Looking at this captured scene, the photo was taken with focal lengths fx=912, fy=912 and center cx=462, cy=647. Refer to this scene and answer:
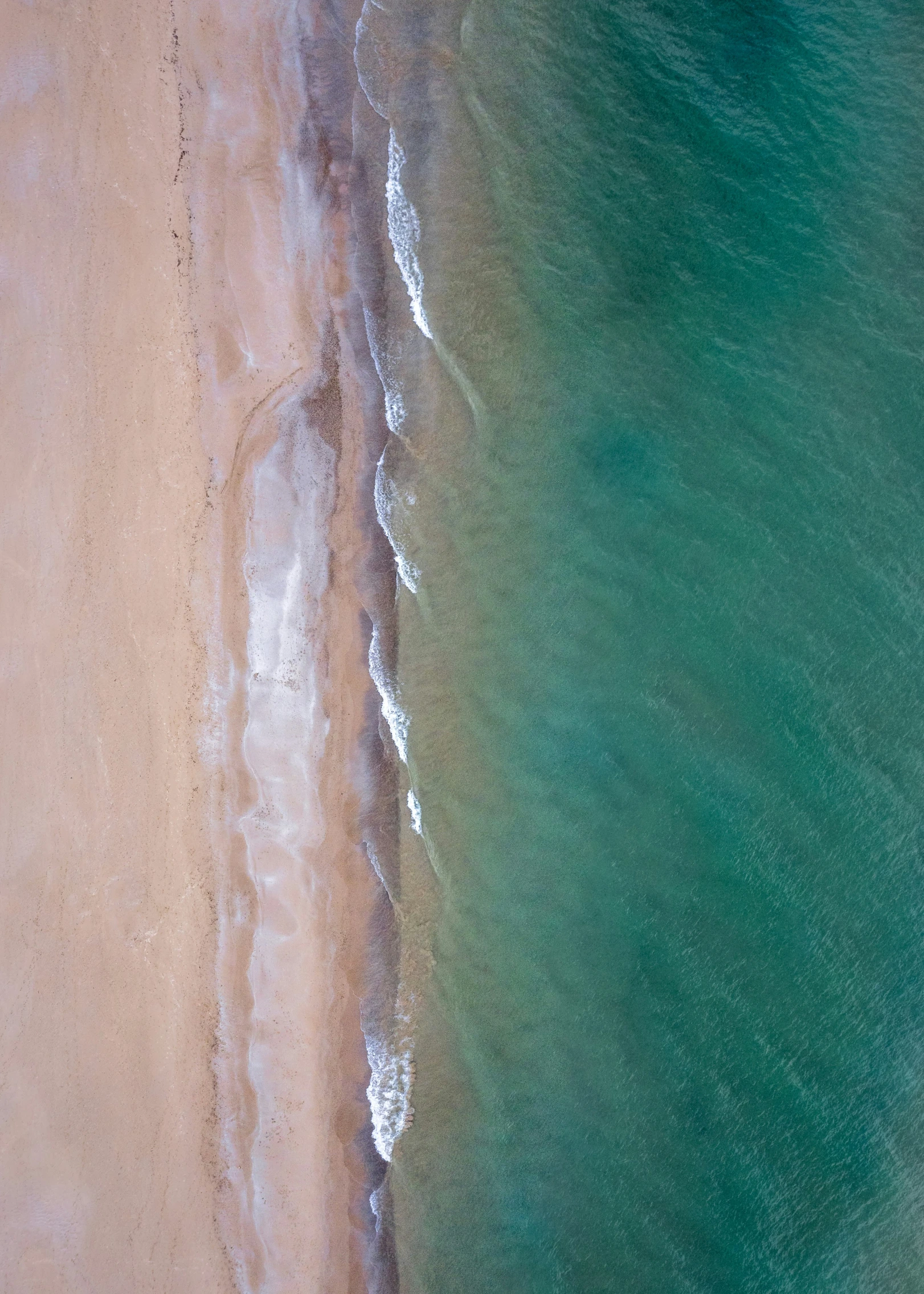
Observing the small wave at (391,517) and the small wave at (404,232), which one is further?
the small wave at (404,232)

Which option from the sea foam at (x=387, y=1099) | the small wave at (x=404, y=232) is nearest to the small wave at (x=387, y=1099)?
the sea foam at (x=387, y=1099)

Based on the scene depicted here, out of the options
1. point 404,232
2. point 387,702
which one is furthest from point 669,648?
point 404,232

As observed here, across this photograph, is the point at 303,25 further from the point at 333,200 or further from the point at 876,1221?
the point at 876,1221

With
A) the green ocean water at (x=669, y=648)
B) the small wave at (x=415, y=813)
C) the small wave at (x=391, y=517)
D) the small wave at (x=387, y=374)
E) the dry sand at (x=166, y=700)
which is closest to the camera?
the dry sand at (x=166, y=700)

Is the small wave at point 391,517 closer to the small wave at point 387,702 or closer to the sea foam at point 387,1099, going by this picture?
the small wave at point 387,702

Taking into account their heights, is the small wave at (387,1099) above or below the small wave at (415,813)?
below

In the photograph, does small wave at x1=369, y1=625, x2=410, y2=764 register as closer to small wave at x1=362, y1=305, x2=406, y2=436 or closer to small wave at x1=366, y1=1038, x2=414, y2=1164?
small wave at x1=362, y1=305, x2=406, y2=436

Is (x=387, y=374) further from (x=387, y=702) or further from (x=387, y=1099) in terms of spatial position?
(x=387, y=1099)
